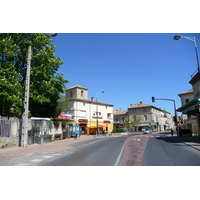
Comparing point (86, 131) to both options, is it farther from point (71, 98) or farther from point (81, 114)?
point (71, 98)

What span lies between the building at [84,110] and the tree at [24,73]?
743 inches

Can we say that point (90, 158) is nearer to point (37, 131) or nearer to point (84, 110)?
point (37, 131)

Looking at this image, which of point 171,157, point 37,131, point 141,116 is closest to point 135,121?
point 141,116

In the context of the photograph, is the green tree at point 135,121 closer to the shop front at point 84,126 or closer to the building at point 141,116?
the building at point 141,116

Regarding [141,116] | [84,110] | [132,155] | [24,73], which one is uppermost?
[24,73]

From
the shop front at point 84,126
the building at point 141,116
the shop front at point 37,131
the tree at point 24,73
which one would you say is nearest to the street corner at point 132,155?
the shop front at point 37,131

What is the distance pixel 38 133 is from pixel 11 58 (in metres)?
8.47

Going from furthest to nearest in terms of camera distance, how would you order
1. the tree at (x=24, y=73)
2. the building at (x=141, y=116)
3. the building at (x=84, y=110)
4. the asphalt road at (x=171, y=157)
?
the building at (x=141, y=116), the building at (x=84, y=110), the tree at (x=24, y=73), the asphalt road at (x=171, y=157)

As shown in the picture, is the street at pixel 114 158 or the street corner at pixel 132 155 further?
the street at pixel 114 158

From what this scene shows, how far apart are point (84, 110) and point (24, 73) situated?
24815 mm

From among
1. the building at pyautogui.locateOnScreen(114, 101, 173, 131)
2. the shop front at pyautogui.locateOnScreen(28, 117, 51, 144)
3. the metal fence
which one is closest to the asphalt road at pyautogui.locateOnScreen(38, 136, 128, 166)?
the metal fence

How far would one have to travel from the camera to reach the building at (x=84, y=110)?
140ft

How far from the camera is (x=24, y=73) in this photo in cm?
2084

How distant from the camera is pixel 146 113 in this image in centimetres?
6781
